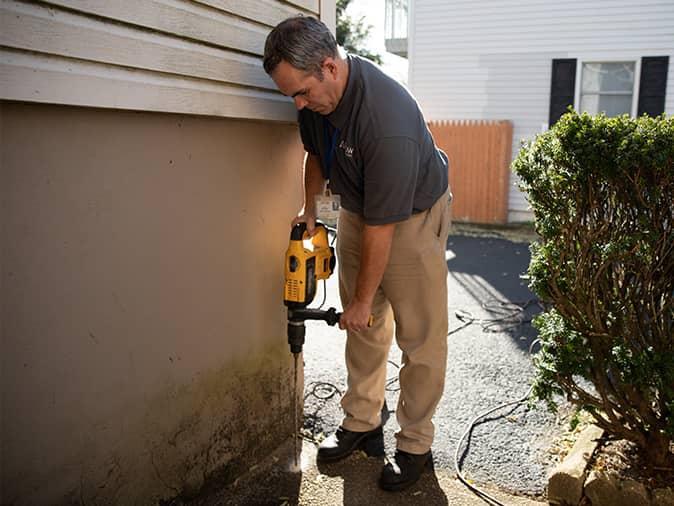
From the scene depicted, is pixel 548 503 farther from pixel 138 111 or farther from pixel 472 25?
pixel 472 25

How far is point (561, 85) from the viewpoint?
38.2ft

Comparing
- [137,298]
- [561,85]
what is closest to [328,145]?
[137,298]

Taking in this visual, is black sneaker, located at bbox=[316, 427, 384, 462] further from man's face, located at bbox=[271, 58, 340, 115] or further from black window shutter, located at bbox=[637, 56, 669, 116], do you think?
black window shutter, located at bbox=[637, 56, 669, 116]

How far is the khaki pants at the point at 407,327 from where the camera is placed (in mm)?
2926

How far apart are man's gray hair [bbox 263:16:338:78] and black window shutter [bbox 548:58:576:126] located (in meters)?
10.1

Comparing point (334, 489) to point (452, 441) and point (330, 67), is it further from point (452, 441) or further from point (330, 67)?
point (330, 67)

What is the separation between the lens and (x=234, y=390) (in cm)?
301

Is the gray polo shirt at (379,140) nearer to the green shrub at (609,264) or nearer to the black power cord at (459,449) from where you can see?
the green shrub at (609,264)

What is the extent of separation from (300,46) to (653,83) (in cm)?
1071

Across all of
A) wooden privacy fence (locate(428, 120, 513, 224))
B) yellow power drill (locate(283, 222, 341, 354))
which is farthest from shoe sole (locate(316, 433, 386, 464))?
wooden privacy fence (locate(428, 120, 513, 224))

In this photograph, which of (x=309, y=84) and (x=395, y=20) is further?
(x=395, y=20)

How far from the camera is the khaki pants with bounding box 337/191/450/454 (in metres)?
2.93

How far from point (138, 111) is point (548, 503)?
2494mm

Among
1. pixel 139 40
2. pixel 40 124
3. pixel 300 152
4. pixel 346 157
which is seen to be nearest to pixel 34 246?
pixel 40 124
